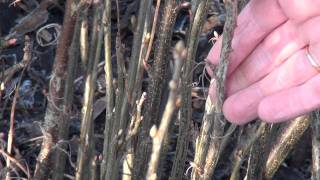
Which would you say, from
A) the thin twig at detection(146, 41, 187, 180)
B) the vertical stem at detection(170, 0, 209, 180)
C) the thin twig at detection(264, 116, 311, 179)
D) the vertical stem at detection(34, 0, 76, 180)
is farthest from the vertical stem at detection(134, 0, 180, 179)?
the thin twig at detection(146, 41, 187, 180)

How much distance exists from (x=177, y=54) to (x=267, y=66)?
0.65m

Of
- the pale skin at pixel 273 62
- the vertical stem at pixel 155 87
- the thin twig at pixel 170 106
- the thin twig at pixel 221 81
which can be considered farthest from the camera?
the vertical stem at pixel 155 87

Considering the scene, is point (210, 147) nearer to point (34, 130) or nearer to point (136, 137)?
point (136, 137)

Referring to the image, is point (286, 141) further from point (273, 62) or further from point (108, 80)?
point (108, 80)

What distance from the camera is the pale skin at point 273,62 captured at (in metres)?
1.18

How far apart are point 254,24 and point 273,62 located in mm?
86

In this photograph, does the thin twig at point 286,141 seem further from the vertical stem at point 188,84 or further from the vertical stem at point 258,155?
the vertical stem at point 188,84

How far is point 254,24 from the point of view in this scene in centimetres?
127

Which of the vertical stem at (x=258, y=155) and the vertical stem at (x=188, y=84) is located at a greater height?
the vertical stem at (x=188, y=84)

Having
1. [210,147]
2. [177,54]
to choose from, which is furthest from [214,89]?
[177,54]

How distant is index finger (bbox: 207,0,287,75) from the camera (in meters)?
1.25

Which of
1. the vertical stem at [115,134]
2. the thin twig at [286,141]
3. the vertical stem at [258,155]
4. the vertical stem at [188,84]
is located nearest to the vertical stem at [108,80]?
the vertical stem at [115,134]

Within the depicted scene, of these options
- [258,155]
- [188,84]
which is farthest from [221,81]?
[258,155]

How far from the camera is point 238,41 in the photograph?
1.24 metres
